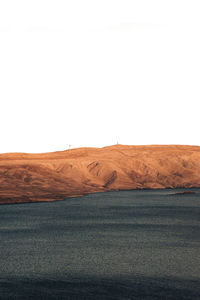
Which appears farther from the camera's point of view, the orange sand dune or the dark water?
the orange sand dune

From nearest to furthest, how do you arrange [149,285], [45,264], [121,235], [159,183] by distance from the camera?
[149,285] < [45,264] < [121,235] < [159,183]

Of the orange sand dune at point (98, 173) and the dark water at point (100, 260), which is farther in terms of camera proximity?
the orange sand dune at point (98, 173)

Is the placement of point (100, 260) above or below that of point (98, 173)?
below

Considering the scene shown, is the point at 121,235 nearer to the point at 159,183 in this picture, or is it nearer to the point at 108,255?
the point at 108,255

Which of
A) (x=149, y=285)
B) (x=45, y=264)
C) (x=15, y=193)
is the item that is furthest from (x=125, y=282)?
(x=15, y=193)

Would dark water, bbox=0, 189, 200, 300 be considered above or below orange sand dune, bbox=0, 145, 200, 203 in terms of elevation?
below
